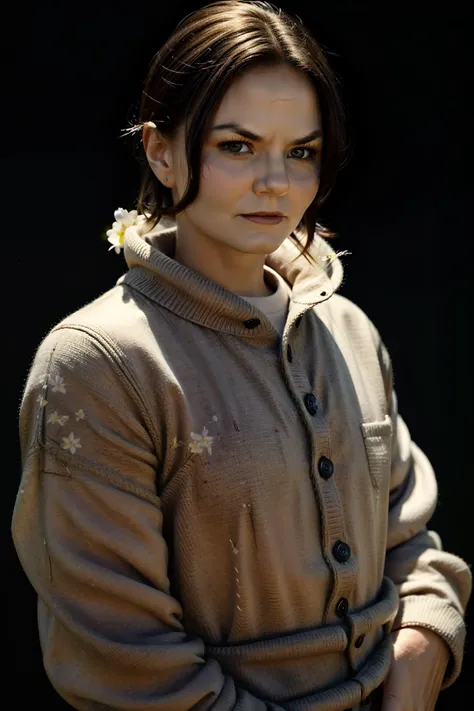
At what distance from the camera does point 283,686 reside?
1899 mm

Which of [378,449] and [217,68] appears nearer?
[217,68]

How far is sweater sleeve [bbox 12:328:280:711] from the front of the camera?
Result: 175 cm

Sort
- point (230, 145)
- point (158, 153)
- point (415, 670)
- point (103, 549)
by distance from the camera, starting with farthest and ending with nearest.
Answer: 1. point (415, 670)
2. point (158, 153)
3. point (230, 145)
4. point (103, 549)

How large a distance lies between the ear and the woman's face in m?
0.02

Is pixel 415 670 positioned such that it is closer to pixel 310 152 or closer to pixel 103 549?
pixel 103 549

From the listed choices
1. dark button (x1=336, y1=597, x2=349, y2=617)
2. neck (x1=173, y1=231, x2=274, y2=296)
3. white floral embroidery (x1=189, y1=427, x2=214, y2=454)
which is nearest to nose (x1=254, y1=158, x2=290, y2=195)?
neck (x1=173, y1=231, x2=274, y2=296)

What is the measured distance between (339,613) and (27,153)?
1422 millimetres

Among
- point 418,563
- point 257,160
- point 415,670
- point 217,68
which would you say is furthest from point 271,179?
point 415,670

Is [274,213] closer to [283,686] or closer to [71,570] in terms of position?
[71,570]

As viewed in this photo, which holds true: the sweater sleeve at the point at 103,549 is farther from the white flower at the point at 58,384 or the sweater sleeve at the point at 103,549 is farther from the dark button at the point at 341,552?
the dark button at the point at 341,552

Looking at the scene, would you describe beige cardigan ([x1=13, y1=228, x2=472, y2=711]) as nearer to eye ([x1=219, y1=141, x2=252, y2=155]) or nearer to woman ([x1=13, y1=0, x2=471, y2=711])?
woman ([x1=13, y1=0, x2=471, y2=711])

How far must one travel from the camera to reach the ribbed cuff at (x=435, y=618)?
6.96ft

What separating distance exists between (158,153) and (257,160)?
199 mm

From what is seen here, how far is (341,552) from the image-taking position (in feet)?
6.32
